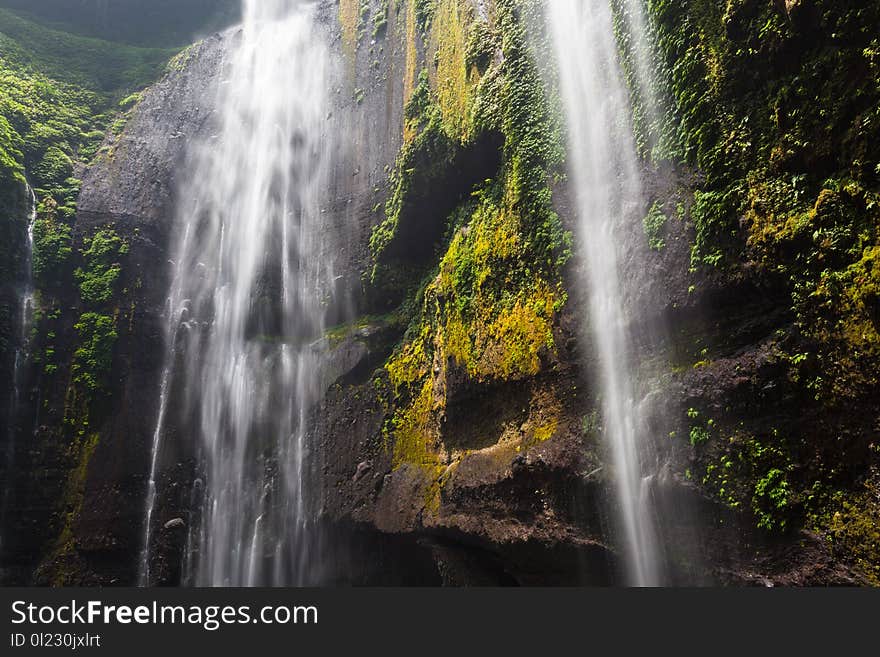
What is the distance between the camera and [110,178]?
1478cm

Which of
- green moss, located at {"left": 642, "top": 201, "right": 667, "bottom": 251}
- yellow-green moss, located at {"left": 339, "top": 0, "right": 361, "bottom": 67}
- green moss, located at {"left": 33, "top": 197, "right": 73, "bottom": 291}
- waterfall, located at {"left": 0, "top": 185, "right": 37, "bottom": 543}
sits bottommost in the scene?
green moss, located at {"left": 642, "top": 201, "right": 667, "bottom": 251}

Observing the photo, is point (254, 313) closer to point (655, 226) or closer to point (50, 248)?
point (50, 248)

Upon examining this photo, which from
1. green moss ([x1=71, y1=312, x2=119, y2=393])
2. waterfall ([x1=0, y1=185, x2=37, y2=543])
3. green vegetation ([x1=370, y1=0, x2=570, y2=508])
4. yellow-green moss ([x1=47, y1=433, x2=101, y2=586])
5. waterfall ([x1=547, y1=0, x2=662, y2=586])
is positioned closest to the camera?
waterfall ([x1=547, y1=0, x2=662, y2=586])

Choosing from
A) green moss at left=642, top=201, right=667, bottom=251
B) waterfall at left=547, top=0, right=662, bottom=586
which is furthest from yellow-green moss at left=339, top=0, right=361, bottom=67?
green moss at left=642, top=201, right=667, bottom=251

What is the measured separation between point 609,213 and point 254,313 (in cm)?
862

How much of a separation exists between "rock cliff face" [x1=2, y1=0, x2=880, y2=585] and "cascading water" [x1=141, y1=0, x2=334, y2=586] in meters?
0.49

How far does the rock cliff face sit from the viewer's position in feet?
16.3

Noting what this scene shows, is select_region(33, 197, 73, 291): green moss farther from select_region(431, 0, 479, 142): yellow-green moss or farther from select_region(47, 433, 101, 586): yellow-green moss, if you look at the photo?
select_region(431, 0, 479, 142): yellow-green moss

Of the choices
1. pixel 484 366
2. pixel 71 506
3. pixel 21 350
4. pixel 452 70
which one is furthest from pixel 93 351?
pixel 452 70

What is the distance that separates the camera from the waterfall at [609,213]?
5930mm

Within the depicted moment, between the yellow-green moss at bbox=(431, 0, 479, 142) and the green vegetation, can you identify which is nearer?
the green vegetation

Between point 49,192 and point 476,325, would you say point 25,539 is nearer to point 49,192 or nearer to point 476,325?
point 49,192

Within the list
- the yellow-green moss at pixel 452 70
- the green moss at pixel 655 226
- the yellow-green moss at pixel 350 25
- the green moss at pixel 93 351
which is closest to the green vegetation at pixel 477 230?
the yellow-green moss at pixel 452 70

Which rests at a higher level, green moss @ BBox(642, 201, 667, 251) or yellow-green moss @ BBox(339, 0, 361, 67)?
yellow-green moss @ BBox(339, 0, 361, 67)
